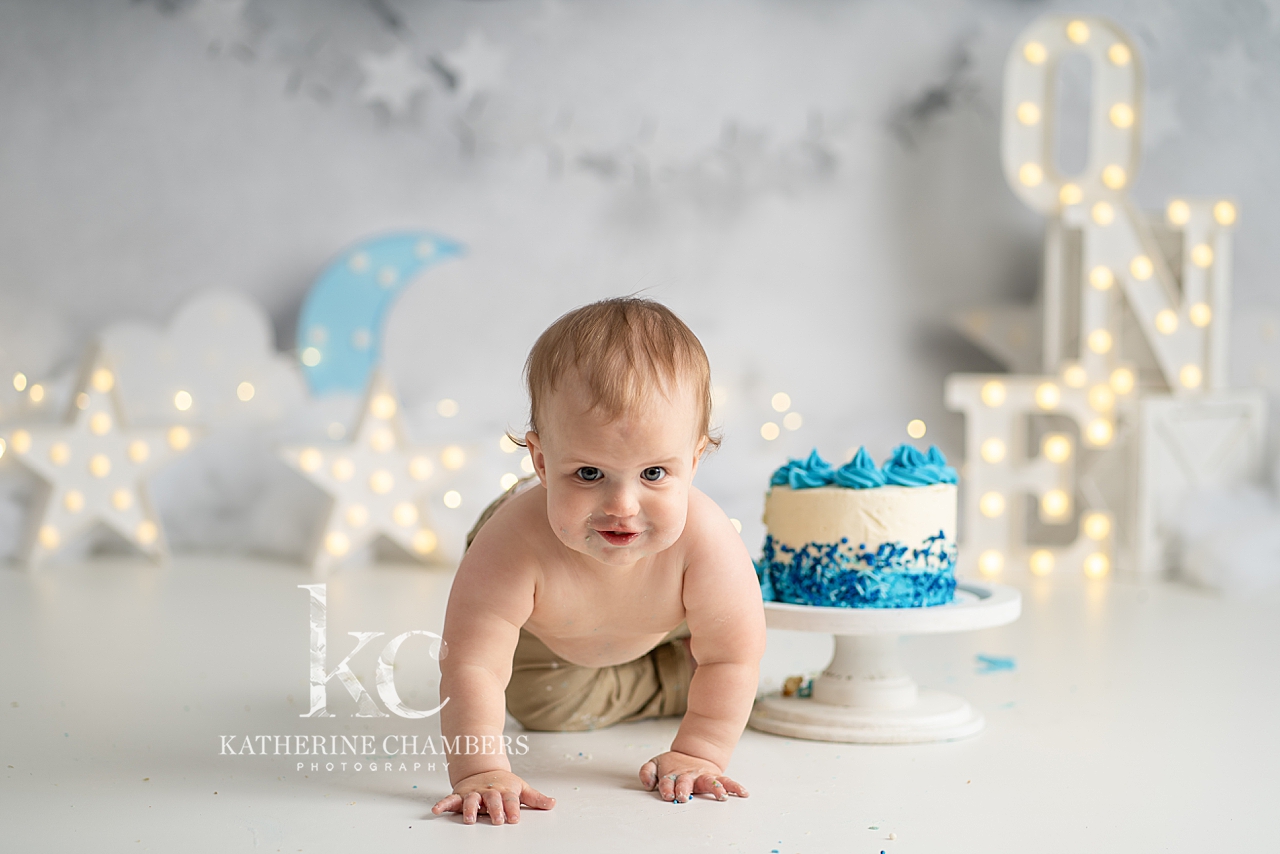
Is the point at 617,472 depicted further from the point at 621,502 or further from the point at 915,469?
the point at 915,469

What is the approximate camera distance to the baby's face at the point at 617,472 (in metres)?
1.34

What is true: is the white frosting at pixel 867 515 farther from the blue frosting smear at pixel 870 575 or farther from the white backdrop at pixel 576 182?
the white backdrop at pixel 576 182

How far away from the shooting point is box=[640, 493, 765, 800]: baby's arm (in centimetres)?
150

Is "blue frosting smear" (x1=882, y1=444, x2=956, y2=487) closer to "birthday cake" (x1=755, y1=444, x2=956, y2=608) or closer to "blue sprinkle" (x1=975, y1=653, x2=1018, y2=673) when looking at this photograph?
"birthday cake" (x1=755, y1=444, x2=956, y2=608)

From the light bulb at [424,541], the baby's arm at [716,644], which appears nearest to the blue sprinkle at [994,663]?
the baby's arm at [716,644]

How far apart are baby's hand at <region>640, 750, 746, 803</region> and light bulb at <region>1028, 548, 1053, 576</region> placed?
1874 mm

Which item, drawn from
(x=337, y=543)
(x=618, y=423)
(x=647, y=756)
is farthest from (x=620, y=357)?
(x=337, y=543)

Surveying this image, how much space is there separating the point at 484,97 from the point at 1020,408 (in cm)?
166

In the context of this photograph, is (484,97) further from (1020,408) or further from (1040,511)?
(1040,511)

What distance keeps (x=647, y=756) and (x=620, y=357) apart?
1.87ft

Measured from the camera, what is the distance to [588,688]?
1770 mm

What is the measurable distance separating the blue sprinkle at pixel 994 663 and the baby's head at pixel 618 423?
3.12 ft

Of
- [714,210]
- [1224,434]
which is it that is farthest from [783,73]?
[1224,434]

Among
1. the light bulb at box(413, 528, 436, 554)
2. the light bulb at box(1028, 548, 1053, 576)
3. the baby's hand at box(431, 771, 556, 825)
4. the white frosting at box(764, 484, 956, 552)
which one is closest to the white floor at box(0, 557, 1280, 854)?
the baby's hand at box(431, 771, 556, 825)
